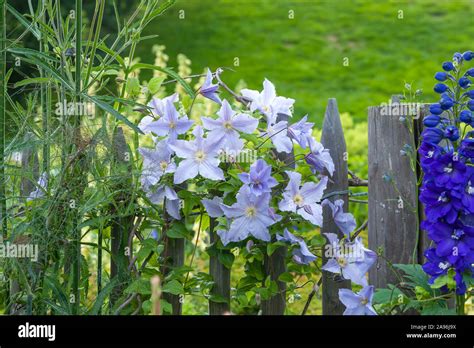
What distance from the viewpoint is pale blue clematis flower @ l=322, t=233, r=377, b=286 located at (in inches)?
112

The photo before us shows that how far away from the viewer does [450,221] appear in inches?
104

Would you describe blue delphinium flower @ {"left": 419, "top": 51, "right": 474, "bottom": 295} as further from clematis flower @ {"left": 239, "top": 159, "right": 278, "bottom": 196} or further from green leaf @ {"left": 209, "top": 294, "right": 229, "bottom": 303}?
green leaf @ {"left": 209, "top": 294, "right": 229, "bottom": 303}

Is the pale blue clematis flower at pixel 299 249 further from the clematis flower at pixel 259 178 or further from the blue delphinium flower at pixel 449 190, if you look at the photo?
the blue delphinium flower at pixel 449 190

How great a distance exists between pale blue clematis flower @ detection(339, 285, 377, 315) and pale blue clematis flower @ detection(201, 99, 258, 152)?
2.13 feet

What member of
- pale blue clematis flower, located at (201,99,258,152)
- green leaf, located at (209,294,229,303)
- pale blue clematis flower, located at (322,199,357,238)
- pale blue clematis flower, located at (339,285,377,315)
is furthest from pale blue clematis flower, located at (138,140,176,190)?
pale blue clematis flower, located at (339,285,377,315)

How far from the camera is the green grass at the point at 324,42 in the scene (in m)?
8.87

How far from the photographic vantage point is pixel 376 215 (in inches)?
120

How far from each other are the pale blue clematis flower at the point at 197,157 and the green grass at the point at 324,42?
5.45 metres

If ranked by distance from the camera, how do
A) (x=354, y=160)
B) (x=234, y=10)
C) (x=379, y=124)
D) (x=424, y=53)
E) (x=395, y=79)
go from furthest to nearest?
1. (x=234, y=10)
2. (x=424, y=53)
3. (x=395, y=79)
4. (x=354, y=160)
5. (x=379, y=124)

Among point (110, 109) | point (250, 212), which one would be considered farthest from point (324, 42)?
point (110, 109)

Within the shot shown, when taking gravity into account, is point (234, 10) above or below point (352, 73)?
above

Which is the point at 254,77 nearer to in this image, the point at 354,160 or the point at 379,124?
the point at 354,160
